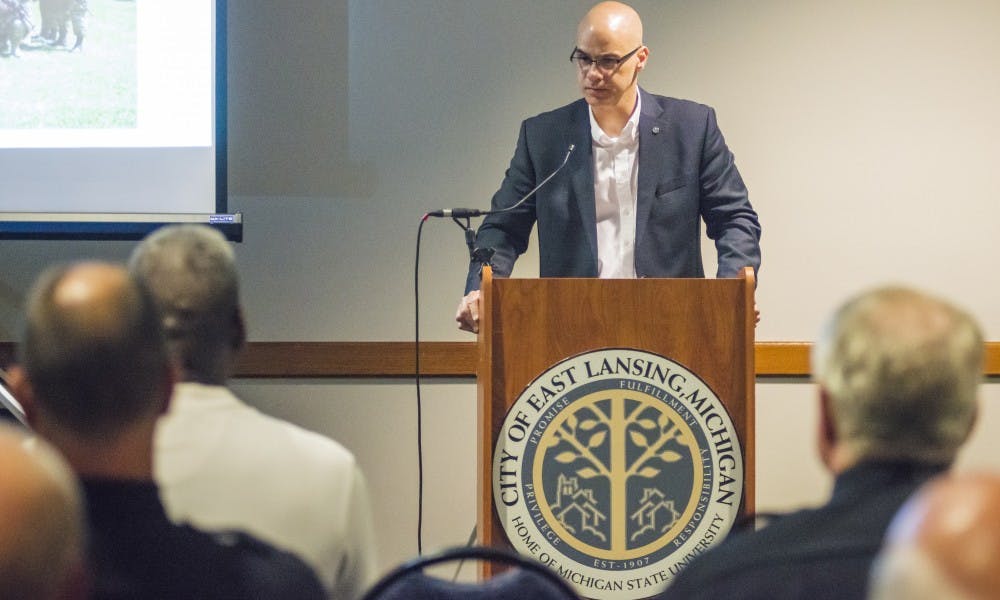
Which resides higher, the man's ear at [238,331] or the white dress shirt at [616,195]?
the white dress shirt at [616,195]

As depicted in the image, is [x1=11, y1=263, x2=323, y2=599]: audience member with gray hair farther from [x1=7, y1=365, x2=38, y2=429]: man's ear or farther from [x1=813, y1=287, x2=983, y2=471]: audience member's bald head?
[x1=813, y1=287, x2=983, y2=471]: audience member's bald head

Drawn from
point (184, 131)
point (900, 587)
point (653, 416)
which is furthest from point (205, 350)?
point (184, 131)

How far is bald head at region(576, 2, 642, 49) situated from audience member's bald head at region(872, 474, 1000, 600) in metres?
2.78

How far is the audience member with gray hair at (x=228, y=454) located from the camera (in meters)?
1.52

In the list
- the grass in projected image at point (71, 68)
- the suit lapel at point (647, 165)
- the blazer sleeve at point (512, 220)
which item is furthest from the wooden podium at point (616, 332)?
the grass in projected image at point (71, 68)

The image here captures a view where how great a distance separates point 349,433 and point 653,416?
192 centimetres

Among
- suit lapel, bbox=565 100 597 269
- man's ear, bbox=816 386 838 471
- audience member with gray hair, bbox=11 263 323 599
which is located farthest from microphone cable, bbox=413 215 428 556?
audience member with gray hair, bbox=11 263 323 599

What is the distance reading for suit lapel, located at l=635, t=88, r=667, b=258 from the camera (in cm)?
341

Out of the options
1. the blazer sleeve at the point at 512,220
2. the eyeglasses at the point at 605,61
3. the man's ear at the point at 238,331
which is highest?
the eyeglasses at the point at 605,61

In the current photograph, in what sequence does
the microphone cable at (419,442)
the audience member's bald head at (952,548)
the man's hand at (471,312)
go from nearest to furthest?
1. the audience member's bald head at (952,548)
2. the man's hand at (471,312)
3. the microphone cable at (419,442)

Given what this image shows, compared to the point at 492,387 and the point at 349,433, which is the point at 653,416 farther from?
the point at 349,433

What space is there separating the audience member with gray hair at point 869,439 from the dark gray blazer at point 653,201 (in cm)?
209

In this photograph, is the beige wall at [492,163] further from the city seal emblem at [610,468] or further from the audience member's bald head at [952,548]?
the audience member's bald head at [952,548]

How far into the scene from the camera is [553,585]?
1394 millimetres
